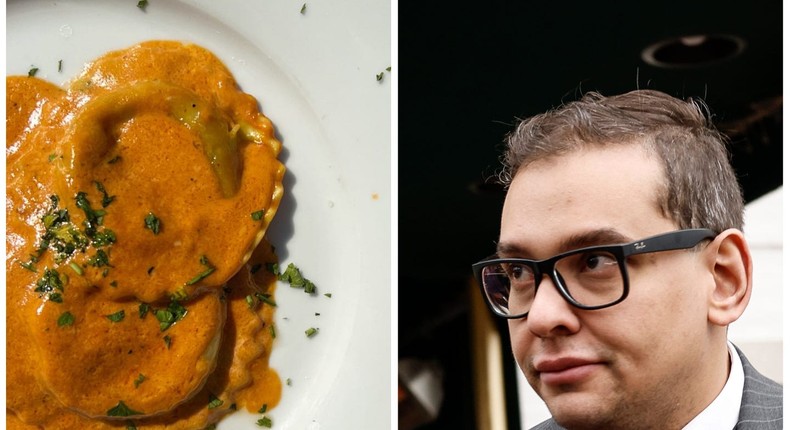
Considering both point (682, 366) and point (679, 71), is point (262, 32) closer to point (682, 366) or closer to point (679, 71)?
point (679, 71)

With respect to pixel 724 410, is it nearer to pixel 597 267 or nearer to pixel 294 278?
pixel 597 267

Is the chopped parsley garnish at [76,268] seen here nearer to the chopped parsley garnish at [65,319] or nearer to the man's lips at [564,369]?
the chopped parsley garnish at [65,319]

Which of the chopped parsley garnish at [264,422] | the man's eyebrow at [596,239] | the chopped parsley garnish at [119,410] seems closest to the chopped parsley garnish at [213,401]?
the chopped parsley garnish at [264,422]

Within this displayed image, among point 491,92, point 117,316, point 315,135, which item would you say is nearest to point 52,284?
point 117,316

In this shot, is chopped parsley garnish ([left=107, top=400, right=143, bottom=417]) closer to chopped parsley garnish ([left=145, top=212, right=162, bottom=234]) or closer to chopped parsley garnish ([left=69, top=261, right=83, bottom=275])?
chopped parsley garnish ([left=69, top=261, right=83, bottom=275])

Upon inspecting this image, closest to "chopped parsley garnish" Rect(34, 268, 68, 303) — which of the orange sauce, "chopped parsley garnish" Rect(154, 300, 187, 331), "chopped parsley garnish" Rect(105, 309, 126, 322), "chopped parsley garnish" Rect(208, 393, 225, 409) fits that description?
the orange sauce
